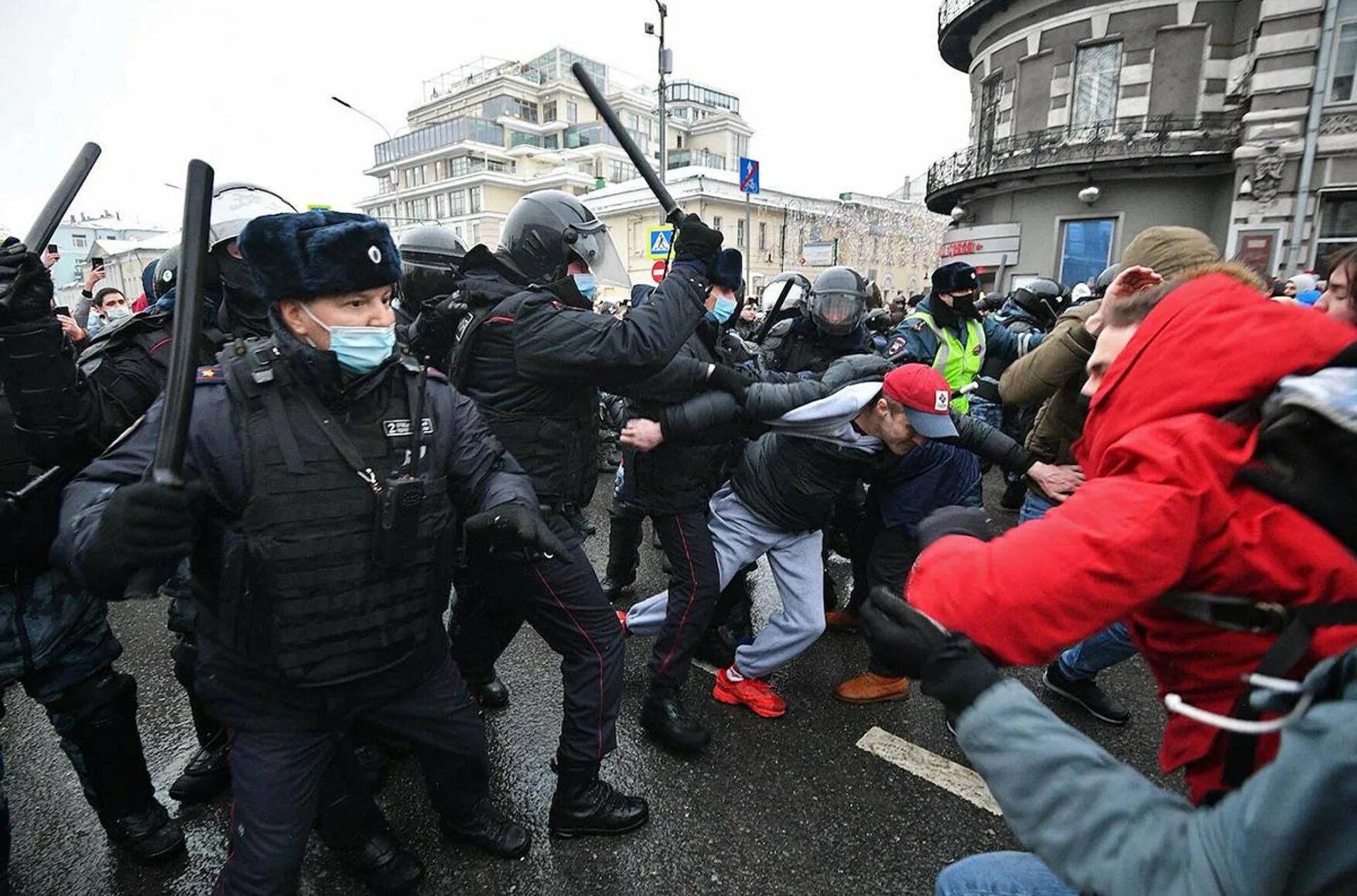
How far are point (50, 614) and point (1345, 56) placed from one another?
22008 millimetres

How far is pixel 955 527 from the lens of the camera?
1.41 metres

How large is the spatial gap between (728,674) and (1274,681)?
2.64 metres

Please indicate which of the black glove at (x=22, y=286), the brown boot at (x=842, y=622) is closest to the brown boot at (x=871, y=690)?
the brown boot at (x=842, y=622)

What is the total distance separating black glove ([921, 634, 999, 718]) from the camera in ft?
3.44

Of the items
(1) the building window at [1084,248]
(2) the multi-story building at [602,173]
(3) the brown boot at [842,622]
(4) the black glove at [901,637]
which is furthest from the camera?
(2) the multi-story building at [602,173]

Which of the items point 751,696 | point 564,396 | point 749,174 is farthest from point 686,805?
point 749,174

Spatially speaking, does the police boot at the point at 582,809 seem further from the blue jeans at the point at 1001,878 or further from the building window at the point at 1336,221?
the building window at the point at 1336,221

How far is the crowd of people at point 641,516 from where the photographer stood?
3.19 feet

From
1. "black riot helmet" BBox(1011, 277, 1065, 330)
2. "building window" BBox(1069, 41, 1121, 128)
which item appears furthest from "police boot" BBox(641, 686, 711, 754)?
"building window" BBox(1069, 41, 1121, 128)

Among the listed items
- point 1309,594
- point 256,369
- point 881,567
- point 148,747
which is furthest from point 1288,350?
point 148,747

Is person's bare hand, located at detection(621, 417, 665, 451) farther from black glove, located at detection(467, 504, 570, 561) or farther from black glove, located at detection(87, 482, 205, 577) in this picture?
black glove, located at detection(87, 482, 205, 577)

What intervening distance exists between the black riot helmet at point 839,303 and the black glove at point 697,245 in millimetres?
Answer: 1956

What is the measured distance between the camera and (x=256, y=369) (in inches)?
68.4

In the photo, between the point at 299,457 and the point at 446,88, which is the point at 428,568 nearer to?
the point at 299,457
